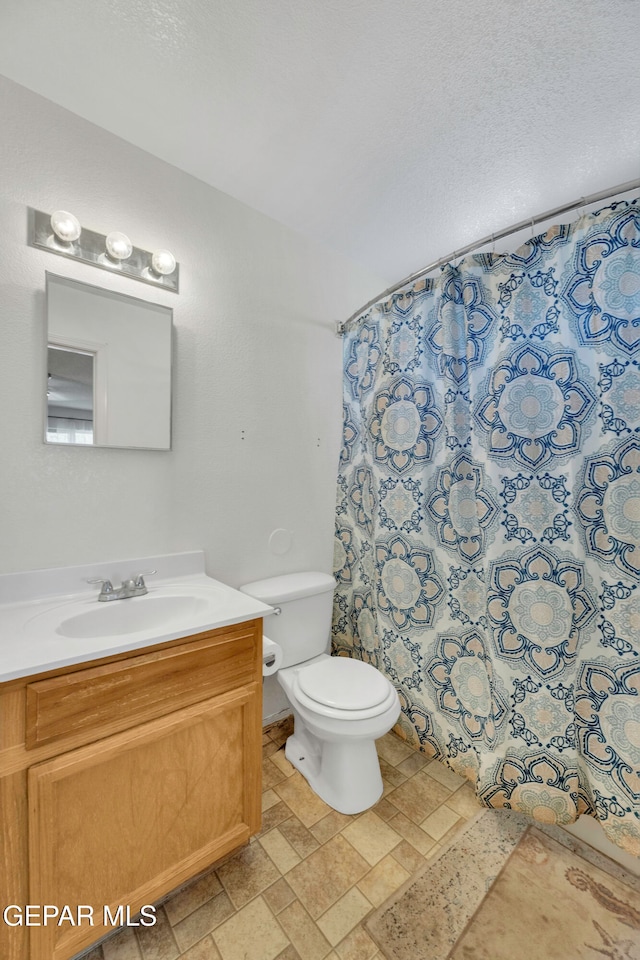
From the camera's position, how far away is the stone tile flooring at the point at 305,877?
101cm

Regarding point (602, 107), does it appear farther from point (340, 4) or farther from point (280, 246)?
point (280, 246)

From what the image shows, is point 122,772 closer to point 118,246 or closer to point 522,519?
point 522,519

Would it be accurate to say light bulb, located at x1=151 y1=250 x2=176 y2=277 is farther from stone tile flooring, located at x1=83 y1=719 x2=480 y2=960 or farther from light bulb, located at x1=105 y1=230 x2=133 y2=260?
stone tile flooring, located at x1=83 y1=719 x2=480 y2=960

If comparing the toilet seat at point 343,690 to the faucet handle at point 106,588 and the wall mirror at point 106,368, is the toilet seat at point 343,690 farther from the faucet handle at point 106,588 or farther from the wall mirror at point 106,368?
the wall mirror at point 106,368

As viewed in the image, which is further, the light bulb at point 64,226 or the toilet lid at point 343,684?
the toilet lid at point 343,684

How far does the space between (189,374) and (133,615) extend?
934 millimetres

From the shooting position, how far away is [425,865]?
1.24 meters

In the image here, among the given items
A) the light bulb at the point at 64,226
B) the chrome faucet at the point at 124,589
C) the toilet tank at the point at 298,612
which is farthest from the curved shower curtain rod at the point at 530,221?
the chrome faucet at the point at 124,589

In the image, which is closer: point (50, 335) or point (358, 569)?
point (50, 335)

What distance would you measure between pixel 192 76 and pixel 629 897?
281cm

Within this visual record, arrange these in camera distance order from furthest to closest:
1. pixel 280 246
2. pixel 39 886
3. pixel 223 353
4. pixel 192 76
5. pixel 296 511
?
1. pixel 296 511
2. pixel 280 246
3. pixel 223 353
4. pixel 192 76
5. pixel 39 886

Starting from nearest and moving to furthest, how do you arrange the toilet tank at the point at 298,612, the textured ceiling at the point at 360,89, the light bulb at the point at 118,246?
the textured ceiling at the point at 360,89 < the light bulb at the point at 118,246 < the toilet tank at the point at 298,612

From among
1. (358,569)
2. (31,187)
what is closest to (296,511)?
(358,569)

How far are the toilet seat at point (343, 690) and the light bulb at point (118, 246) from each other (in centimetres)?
171
